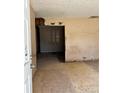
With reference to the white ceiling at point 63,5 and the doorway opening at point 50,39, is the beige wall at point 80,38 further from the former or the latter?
the doorway opening at point 50,39

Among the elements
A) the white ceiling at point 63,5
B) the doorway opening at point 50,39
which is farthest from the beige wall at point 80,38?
the doorway opening at point 50,39

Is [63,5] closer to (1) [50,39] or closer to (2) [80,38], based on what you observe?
(2) [80,38]

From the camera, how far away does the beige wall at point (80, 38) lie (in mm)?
10133

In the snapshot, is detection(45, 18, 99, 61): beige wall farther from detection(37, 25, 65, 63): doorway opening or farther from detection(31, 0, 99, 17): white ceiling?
detection(37, 25, 65, 63): doorway opening

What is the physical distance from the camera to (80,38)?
10406 millimetres

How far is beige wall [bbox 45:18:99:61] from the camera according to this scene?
10.1 m

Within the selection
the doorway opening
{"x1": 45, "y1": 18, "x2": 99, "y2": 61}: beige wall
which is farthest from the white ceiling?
the doorway opening

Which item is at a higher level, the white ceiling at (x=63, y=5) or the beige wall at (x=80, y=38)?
the white ceiling at (x=63, y=5)

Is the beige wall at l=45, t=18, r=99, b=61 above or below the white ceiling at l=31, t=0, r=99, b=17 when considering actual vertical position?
below

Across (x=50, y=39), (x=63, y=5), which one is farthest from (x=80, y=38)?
(x=50, y=39)
